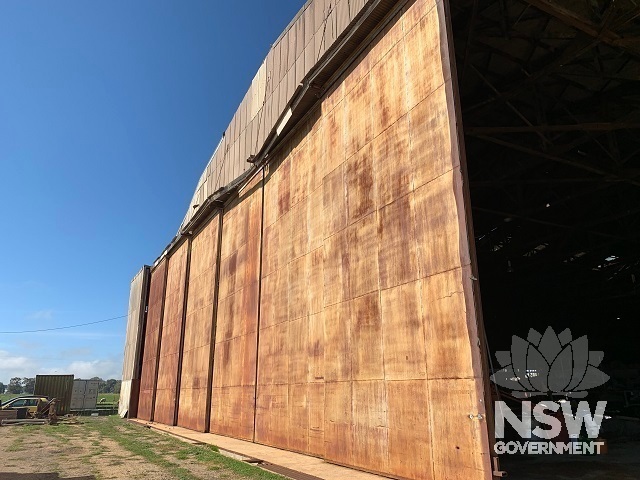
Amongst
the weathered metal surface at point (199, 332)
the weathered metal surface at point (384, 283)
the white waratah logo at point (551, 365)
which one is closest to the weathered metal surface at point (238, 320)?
the weathered metal surface at point (199, 332)

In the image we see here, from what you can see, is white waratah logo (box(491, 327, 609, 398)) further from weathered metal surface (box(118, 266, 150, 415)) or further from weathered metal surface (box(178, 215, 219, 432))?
weathered metal surface (box(118, 266, 150, 415))

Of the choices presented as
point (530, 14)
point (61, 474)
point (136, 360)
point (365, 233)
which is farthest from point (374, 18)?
point (136, 360)

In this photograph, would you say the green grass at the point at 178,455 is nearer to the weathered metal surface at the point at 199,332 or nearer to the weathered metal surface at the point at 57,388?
the weathered metal surface at the point at 199,332

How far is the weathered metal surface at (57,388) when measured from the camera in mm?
38531

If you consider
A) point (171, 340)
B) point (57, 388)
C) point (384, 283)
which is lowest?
point (57, 388)

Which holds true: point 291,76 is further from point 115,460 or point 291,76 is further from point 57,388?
point 57,388

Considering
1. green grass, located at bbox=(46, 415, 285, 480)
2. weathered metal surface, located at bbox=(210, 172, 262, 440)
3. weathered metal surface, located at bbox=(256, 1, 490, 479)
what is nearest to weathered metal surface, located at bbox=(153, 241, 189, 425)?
green grass, located at bbox=(46, 415, 285, 480)

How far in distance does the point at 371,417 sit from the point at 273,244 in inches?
308

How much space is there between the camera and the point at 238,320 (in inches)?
728

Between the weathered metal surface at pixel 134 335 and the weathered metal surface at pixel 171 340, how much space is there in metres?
6.76

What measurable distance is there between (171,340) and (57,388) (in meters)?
19.1

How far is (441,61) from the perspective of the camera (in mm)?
9023

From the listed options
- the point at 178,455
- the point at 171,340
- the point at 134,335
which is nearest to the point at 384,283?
the point at 178,455

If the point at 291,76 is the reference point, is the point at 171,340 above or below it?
below
